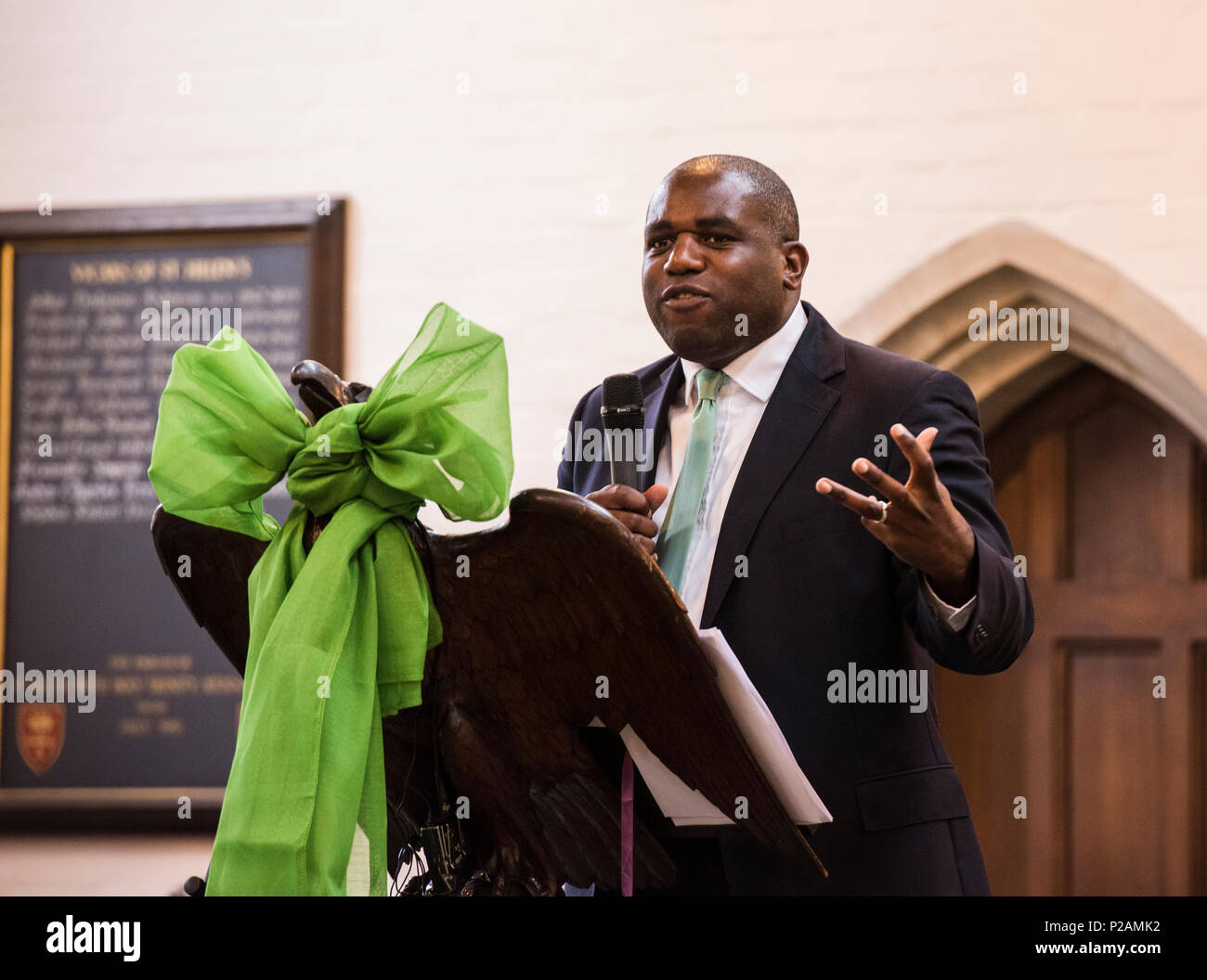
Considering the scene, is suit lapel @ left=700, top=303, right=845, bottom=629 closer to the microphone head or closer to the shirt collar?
the shirt collar

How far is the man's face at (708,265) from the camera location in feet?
4.68

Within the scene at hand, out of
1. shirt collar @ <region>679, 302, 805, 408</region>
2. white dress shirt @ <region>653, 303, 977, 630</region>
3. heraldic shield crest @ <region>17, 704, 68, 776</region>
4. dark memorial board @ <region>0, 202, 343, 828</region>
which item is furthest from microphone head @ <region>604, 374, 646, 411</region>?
heraldic shield crest @ <region>17, 704, 68, 776</region>

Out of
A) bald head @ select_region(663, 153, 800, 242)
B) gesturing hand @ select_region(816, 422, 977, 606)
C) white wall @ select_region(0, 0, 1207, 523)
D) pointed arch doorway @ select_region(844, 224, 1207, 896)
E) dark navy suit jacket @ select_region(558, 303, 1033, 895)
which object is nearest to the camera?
gesturing hand @ select_region(816, 422, 977, 606)

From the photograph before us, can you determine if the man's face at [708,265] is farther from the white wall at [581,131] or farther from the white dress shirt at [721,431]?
the white wall at [581,131]

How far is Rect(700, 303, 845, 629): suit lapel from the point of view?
1.35 m

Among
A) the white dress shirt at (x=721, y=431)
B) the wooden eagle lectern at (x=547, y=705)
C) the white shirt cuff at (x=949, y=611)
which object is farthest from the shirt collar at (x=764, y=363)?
the wooden eagle lectern at (x=547, y=705)

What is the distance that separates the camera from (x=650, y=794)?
1121mm

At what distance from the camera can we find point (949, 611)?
4.03 ft

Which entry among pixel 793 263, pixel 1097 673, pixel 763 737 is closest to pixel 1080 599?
pixel 1097 673

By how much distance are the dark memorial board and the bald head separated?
1745mm

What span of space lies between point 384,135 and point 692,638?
2381 millimetres

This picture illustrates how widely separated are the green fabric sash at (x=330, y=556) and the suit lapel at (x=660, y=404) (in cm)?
50
